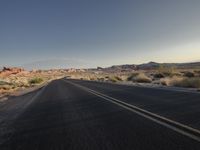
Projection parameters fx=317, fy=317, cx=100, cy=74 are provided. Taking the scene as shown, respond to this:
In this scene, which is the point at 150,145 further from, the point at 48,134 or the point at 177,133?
the point at 48,134

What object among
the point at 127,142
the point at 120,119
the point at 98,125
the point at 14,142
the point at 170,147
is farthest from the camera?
the point at 120,119

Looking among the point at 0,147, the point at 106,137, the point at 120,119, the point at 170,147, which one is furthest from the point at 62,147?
the point at 120,119

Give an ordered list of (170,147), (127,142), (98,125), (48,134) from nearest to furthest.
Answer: (170,147), (127,142), (48,134), (98,125)

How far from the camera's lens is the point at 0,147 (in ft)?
23.4

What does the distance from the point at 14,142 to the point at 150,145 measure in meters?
3.40

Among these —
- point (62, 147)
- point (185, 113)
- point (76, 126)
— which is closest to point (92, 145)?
point (62, 147)

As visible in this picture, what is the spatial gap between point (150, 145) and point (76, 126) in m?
3.65

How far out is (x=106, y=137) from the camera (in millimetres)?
7051

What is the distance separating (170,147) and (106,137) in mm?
1803

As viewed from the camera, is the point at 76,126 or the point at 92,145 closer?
the point at 92,145

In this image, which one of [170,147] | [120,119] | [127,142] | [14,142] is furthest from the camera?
[120,119]

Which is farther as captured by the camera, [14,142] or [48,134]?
[48,134]

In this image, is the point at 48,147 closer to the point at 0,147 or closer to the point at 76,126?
the point at 0,147

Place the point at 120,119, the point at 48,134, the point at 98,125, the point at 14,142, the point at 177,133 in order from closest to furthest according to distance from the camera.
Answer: the point at 177,133, the point at 14,142, the point at 48,134, the point at 98,125, the point at 120,119
